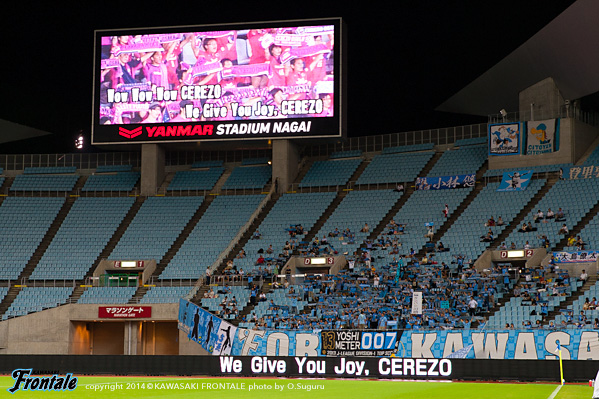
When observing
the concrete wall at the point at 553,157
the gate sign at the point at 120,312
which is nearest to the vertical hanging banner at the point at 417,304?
the gate sign at the point at 120,312

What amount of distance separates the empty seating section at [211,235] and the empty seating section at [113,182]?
744 centimetres

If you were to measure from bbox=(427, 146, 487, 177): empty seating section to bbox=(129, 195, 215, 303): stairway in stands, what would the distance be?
51.3ft

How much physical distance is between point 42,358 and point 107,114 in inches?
1027

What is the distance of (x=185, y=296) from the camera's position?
4775 centimetres

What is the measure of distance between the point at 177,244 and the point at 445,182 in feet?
58.5

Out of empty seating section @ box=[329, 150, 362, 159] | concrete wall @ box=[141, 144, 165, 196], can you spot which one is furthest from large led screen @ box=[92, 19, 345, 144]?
empty seating section @ box=[329, 150, 362, 159]

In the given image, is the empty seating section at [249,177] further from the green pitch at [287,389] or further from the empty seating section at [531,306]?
the green pitch at [287,389]

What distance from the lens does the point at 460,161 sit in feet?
185

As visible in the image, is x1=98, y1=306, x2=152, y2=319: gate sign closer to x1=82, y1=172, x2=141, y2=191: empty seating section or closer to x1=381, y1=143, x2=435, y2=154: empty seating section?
x1=82, y1=172, x2=141, y2=191: empty seating section

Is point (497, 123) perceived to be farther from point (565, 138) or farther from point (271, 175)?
point (271, 175)

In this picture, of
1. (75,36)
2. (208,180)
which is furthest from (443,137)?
(75,36)

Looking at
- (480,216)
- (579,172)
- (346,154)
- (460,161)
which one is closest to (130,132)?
(346,154)

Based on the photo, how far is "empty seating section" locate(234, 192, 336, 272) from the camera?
5174 centimetres

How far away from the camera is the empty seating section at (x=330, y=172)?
5878 centimetres
